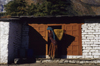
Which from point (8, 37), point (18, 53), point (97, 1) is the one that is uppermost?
point (97, 1)

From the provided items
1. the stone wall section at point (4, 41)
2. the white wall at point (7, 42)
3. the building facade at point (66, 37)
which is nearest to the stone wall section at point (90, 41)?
the building facade at point (66, 37)

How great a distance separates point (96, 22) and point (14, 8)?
22823 millimetres

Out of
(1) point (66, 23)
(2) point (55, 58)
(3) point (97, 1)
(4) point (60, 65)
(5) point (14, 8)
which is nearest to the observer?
(4) point (60, 65)

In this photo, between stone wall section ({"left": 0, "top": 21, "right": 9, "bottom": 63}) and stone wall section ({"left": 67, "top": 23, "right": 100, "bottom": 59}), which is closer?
stone wall section ({"left": 0, "top": 21, "right": 9, "bottom": 63})

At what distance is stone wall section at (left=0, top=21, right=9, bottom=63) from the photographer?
322 inches

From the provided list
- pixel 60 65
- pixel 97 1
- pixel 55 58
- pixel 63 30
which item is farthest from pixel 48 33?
pixel 97 1

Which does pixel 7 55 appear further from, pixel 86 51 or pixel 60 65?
pixel 86 51

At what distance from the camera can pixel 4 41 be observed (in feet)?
27.1

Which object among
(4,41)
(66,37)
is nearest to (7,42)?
(4,41)

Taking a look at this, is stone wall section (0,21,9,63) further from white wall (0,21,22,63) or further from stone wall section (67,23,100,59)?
stone wall section (67,23,100,59)

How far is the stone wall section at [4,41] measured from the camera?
8191mm

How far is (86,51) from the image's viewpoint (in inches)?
369

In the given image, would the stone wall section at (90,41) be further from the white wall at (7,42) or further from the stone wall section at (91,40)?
the white wall at (7,42)

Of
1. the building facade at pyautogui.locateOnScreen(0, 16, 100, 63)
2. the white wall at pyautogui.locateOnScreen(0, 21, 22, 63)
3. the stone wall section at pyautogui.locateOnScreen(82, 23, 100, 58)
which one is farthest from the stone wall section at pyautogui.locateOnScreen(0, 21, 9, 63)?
the stone wall section at pyautogui.locateOnScreen(82, 23, 100, 58)
